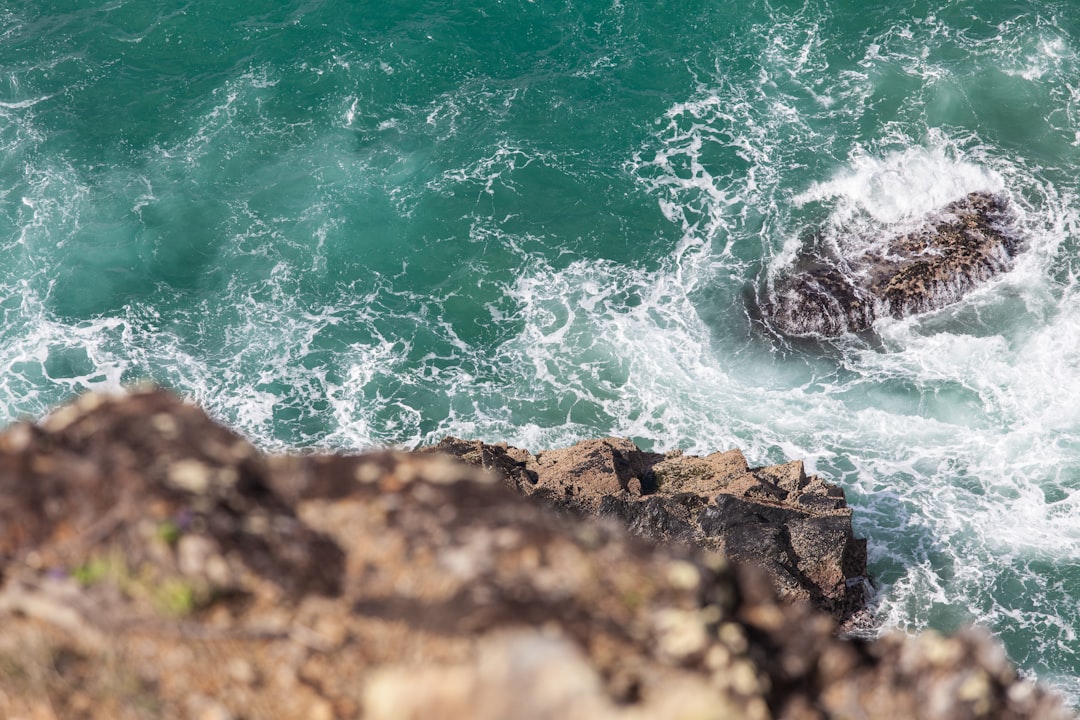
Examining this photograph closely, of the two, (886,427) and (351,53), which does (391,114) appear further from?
(886,427)

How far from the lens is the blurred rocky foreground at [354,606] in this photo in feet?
36.8

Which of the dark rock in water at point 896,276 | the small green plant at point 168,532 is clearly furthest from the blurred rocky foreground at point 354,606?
the dark rock in water at point 896,276

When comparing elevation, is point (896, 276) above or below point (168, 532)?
below

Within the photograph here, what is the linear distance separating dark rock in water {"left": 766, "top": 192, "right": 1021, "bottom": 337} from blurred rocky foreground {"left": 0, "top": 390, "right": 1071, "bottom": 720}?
50.7 m

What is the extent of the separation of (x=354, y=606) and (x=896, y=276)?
187ft

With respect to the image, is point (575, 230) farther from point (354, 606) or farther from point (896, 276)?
point (354, 606)

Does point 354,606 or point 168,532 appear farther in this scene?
point 354,606

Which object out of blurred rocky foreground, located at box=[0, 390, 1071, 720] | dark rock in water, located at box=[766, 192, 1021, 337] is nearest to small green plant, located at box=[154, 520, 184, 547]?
blurred rocky foreground, located at box=[0, 390, 1071, 720]

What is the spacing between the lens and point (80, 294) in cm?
6419

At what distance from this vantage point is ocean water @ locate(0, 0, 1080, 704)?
56844 mm

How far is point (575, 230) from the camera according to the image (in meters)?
68.0

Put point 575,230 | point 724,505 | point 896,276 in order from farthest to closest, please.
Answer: point 575,230 → point 896,276 → point 724,505

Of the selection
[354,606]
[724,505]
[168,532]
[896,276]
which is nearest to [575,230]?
[896,276]

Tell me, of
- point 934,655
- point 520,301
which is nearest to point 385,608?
point 934,655
